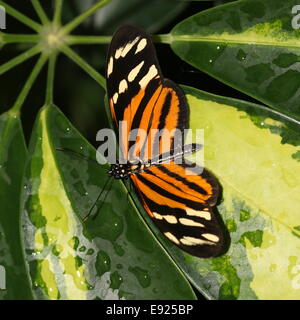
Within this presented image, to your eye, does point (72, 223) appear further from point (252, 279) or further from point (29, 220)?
point (252, 279)

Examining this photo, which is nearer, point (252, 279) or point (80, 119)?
point (252, 279)

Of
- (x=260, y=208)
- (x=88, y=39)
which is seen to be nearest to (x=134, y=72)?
(x=88, y=39)

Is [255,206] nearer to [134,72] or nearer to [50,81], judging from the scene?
[134,72]

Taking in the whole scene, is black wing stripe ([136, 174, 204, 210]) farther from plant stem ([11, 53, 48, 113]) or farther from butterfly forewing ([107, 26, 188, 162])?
plant stem ([11, 53, 48, 113])

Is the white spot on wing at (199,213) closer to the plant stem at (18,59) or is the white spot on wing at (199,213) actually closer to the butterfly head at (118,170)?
the butterfly head at (118,170)

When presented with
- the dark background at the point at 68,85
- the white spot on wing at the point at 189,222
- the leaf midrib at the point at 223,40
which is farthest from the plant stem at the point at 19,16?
the white spot on wing at the point at 189,222
